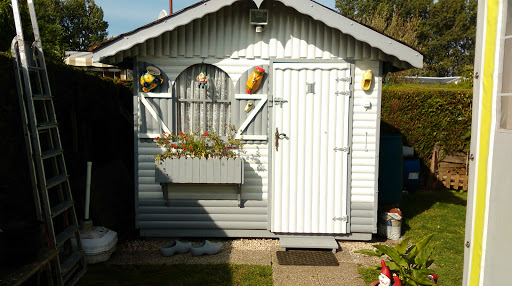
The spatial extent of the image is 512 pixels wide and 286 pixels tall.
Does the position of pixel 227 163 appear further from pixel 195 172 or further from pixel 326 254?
pixel 326 254

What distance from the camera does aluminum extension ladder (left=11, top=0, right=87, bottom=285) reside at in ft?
11.9

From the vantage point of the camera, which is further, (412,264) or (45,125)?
(45,125)

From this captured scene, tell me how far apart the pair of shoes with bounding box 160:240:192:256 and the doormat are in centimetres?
119

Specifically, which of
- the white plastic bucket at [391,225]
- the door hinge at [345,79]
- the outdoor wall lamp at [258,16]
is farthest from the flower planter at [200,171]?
the white plastic bucket at [391,225]

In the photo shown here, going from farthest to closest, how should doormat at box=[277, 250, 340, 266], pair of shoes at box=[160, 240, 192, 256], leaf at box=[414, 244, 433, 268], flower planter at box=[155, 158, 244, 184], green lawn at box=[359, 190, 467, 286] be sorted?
flower planter at box=[155, 158, 244, 184], pair of shoes at box=[160, 240, 192, 256], doormat at box=[277, 250, 340, 266], green lawn at box=[359, 190, 467, 286], leaf at box=[414, 244, 433, 268]

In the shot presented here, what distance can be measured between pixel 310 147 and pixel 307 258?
4.70 ft

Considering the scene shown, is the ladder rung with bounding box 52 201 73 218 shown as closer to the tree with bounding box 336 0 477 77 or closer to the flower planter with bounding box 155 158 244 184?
the flower planter with bounding box 155 158 244 184

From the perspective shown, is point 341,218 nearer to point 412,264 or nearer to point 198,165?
point 412,264

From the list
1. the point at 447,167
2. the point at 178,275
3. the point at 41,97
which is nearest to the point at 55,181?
the point at 41,97

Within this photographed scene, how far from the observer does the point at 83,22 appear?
1665 inches

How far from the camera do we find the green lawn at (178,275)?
4.19 meters

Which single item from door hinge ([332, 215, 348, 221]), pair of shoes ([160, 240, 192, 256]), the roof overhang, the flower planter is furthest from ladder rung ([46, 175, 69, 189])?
door hinge ([332, 215, 348, 221])

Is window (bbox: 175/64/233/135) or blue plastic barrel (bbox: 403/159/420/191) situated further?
blue plastic barrel (bbox: 403/159/420/191)

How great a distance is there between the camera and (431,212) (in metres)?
6.96
